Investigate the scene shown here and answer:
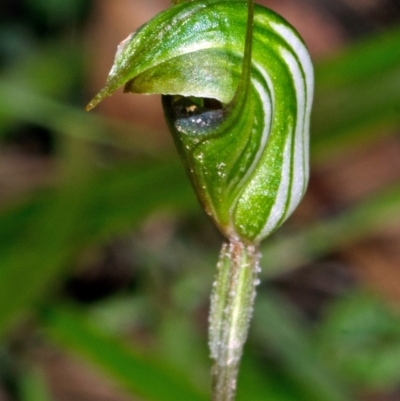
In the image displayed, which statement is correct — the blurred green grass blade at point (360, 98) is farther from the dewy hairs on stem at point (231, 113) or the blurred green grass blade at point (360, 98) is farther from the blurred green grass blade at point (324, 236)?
the dewy hairs on stem at point (231, 113)

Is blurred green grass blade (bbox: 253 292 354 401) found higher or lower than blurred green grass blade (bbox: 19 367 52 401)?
higher

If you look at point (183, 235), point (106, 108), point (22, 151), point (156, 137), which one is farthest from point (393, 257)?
point (22, 151)

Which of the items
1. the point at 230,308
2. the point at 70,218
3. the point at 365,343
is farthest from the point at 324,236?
the point at 230,308

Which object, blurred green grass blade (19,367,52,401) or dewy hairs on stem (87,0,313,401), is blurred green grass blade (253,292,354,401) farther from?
dewy hairs on stem (87,0,313,401)

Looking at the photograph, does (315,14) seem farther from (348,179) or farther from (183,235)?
(183,235)

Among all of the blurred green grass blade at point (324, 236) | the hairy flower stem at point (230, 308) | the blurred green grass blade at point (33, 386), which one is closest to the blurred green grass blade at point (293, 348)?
the blurred green grass blade at point (324, 236)

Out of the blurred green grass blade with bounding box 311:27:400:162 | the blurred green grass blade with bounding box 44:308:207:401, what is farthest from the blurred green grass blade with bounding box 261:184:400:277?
the blurred green grass blade with bounding box 44:308:207:401
